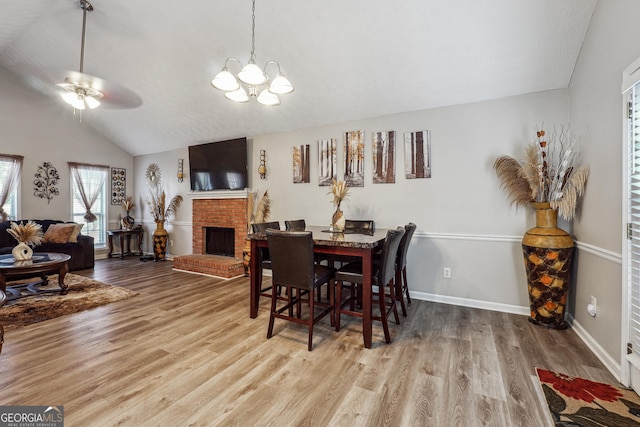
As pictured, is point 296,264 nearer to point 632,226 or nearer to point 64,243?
point 632,226

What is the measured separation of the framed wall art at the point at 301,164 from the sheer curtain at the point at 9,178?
519 cm

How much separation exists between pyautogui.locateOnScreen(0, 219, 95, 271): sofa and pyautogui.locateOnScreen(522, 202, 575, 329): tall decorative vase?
685 centimetres

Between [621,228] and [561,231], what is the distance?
79 centimetres

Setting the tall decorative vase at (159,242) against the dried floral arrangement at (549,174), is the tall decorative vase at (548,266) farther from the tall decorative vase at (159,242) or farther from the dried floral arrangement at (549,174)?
the tall decorative vase at (159,242)

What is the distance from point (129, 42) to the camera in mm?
3717

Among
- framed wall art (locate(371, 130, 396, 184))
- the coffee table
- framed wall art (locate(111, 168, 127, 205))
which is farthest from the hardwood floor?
framed wall art (locate(111, 168, 127, 205))

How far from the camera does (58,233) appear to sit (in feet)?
16.3

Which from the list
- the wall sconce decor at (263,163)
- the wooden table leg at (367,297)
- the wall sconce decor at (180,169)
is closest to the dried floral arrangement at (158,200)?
the wall sconce decor at (180,169)

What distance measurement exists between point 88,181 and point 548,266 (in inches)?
321

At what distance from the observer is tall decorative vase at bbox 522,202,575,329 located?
102 inches

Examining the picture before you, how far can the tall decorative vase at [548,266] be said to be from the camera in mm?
2582

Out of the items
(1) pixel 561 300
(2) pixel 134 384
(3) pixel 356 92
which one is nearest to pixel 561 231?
(1) pixel 561 300

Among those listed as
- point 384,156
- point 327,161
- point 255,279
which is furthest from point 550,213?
point 255,279

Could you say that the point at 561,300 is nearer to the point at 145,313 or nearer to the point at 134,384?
the point at 134,384
